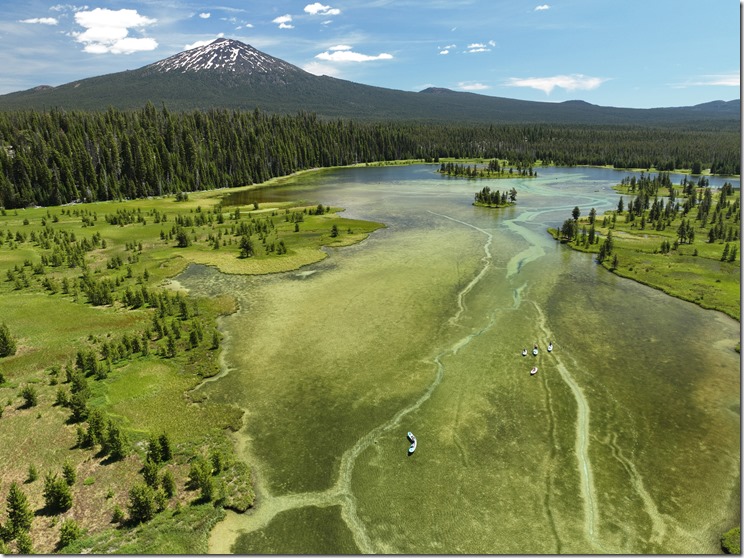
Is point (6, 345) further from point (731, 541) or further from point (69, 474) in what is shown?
point (731, 541)

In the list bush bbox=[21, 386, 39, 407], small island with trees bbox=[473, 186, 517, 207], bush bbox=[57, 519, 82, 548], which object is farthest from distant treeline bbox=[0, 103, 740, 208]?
bush bbox=[57, 519, 82, 548]

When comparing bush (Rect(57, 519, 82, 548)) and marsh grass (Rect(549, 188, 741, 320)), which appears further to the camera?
marsh grass (Rect(549, 188, 741, 320))

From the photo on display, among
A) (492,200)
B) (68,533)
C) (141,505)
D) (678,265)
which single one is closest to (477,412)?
(141,505)

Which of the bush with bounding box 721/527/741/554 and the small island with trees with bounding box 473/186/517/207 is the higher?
the small island with trees with bounding box 473/186/517/207

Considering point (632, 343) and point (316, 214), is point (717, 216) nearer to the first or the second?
point (632, 343)

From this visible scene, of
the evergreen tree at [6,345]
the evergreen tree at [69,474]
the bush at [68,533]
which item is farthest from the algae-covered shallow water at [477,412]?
the evergreen tree at [6,345]

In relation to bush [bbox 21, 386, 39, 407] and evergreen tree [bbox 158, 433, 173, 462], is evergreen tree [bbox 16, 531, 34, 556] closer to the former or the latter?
evergreen tree [bbox 158, 433, 173, 462]
